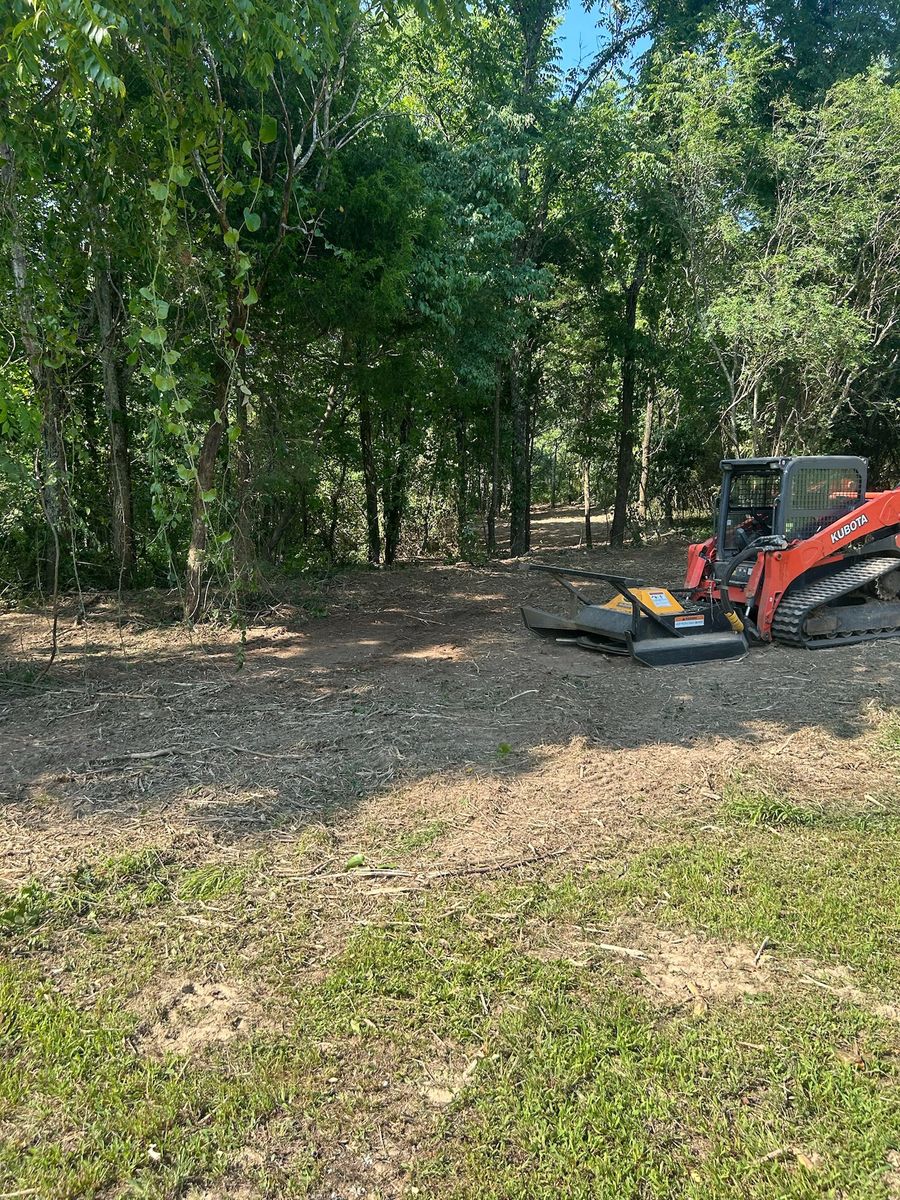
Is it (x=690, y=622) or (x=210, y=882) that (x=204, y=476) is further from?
(x=210, y=882)

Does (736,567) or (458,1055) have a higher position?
(736,567)

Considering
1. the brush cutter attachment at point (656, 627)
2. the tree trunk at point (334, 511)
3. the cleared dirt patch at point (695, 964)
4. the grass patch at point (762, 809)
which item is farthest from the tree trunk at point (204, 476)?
the tree trunk at point (334, 511)

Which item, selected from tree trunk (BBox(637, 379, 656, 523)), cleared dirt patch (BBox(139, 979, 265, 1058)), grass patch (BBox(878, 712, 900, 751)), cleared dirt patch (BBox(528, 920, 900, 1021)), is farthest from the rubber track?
tree trunk (BBox(637, 379, 656, 523))

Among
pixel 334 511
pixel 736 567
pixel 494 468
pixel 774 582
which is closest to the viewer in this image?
pixel 774 582

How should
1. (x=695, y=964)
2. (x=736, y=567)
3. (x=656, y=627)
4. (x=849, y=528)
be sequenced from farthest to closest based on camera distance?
(x=736, y=567), (x=849, y=528), (x=656, y=627), (x=695, y=964)

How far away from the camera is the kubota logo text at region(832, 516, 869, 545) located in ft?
22.5

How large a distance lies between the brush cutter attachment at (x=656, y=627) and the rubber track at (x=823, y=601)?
397mm

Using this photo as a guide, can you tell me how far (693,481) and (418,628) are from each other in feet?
44.6

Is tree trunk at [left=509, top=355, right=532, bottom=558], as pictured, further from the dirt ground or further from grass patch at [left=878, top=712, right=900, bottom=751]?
grass patch at [left=878, top=712, right=900, bottom=751]

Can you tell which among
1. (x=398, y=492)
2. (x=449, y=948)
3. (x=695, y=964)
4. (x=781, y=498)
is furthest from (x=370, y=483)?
A: (x=695, y=964)

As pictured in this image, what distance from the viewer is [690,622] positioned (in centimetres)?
637

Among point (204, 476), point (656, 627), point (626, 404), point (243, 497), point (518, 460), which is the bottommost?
point (656, 627)

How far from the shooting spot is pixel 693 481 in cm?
1938

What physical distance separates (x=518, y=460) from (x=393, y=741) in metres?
10.0
